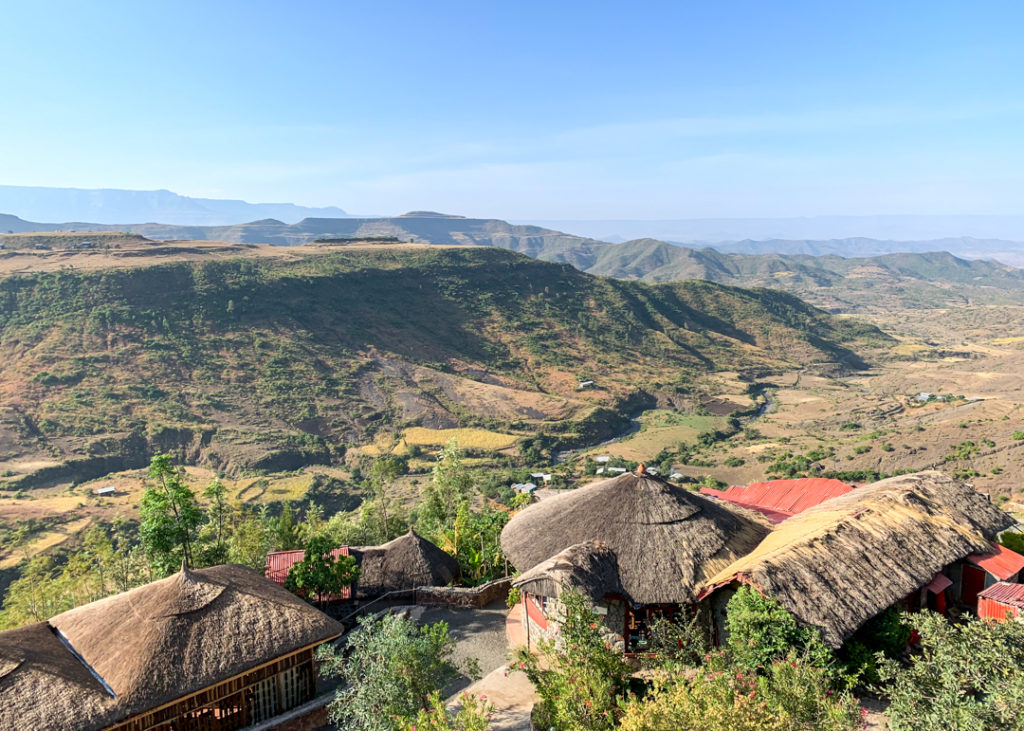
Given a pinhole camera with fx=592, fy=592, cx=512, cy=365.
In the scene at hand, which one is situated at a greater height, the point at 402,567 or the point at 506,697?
the point at 506,697

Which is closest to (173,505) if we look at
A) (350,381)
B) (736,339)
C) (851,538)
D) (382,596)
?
(382,596)

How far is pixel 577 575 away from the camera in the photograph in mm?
14148

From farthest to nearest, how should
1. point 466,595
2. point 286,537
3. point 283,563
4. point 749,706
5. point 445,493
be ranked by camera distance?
point 445,493
point 286,537
point 283,563
point 466,595
point 749,706

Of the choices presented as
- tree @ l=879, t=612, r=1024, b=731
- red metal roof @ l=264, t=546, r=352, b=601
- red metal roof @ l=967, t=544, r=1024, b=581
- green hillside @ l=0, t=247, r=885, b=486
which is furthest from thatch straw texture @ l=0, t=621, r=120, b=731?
green hillside @ l=0, t=247, r=885, b=486

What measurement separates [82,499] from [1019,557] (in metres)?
64.6

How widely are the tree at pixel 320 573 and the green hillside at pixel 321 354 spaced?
5143 cm

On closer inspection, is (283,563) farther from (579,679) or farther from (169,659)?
(579,679)

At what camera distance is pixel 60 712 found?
435 inches

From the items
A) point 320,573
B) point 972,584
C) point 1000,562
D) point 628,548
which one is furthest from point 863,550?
point 320,573

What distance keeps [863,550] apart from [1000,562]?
4.57 meters

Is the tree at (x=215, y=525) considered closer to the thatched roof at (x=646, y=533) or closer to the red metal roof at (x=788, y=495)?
the thatched roof at (x=646, y=533)

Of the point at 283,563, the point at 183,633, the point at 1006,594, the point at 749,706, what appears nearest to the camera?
the point at 749,706

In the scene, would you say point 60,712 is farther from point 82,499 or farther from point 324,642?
point 82,499

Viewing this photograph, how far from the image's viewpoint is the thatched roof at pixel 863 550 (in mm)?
12844
